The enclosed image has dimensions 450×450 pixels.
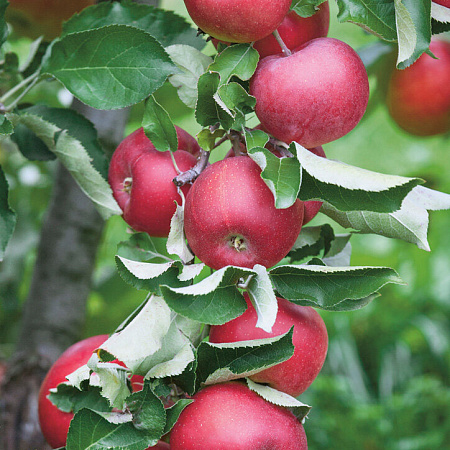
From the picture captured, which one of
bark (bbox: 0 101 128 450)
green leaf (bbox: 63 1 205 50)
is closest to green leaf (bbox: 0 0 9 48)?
green leaf (bbox: 63 1 205 50)

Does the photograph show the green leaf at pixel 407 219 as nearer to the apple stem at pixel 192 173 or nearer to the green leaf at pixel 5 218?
the apple stem at pixel 192 173

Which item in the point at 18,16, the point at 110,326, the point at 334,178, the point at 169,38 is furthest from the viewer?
the point at 110,326

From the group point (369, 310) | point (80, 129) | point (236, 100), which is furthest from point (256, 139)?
point (369, 310)

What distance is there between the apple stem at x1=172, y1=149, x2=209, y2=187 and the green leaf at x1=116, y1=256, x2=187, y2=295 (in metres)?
0.07

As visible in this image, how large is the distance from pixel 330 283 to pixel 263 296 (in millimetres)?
55

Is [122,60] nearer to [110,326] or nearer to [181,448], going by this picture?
[181,448]

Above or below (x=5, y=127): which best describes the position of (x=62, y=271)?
→ below

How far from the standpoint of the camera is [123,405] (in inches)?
16.6

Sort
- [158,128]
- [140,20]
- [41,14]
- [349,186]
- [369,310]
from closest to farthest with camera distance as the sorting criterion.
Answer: [349,186], [158,128], [140,20], [41,14], [369,310]

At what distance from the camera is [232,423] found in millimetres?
407

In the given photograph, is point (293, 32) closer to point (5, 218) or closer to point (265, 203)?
point (265, 203)

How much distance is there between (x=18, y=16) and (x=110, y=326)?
0.55 meters

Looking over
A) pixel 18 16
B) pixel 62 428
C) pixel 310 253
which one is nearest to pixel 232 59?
pixel 310 253

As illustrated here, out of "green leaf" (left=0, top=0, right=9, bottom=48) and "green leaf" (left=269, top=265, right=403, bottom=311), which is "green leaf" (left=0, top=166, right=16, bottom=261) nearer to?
"green leaf" (left=0, top=0, right=9, bottom=48)
